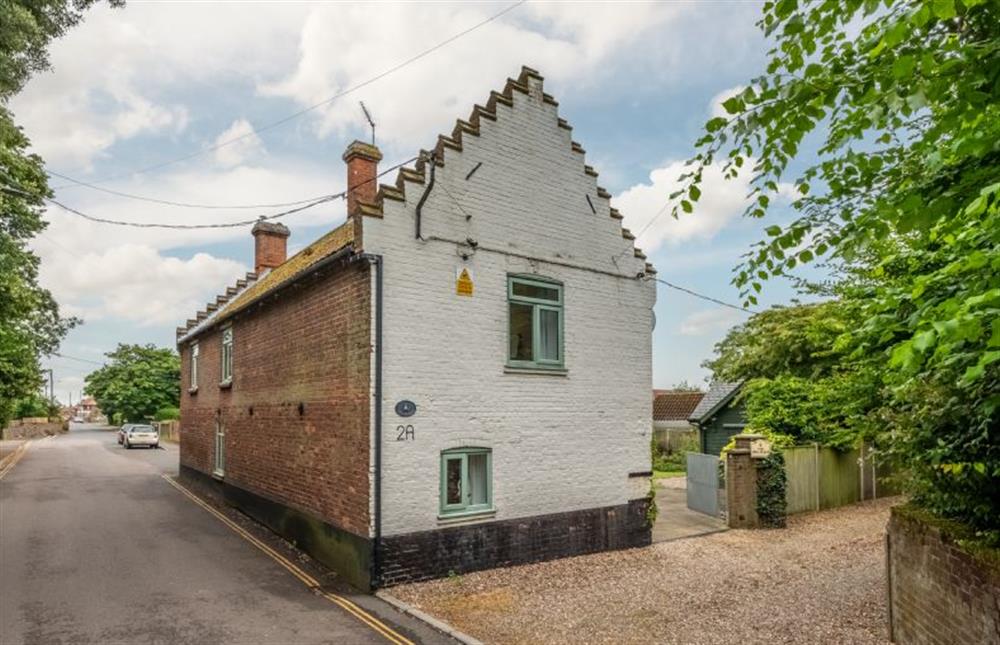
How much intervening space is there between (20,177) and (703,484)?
806 inches

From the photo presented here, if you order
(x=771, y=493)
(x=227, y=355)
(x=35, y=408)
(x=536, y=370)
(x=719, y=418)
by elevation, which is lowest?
(x=35, y=408)

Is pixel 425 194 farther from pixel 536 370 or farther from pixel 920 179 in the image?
pixel 920 179

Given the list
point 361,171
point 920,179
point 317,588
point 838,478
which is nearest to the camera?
point 920,179

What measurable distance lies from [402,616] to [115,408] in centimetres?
7375

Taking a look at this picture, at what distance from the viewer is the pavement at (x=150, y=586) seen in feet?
28.0

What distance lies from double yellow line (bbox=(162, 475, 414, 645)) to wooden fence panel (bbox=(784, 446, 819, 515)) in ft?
40.1

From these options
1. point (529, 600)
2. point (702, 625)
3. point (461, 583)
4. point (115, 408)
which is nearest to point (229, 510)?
point (461, 583)

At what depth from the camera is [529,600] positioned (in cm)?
986

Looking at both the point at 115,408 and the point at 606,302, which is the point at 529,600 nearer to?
the point at 606,302

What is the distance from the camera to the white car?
135ft

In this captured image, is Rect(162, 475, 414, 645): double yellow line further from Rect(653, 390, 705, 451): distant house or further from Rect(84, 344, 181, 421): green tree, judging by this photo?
Rect(84, 344, 181, 421): green tree

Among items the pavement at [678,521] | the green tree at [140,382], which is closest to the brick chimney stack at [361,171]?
the pavement at [678,521]

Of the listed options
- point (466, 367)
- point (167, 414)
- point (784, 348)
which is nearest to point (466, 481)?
point (466, 367)

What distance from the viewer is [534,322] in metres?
12.6
